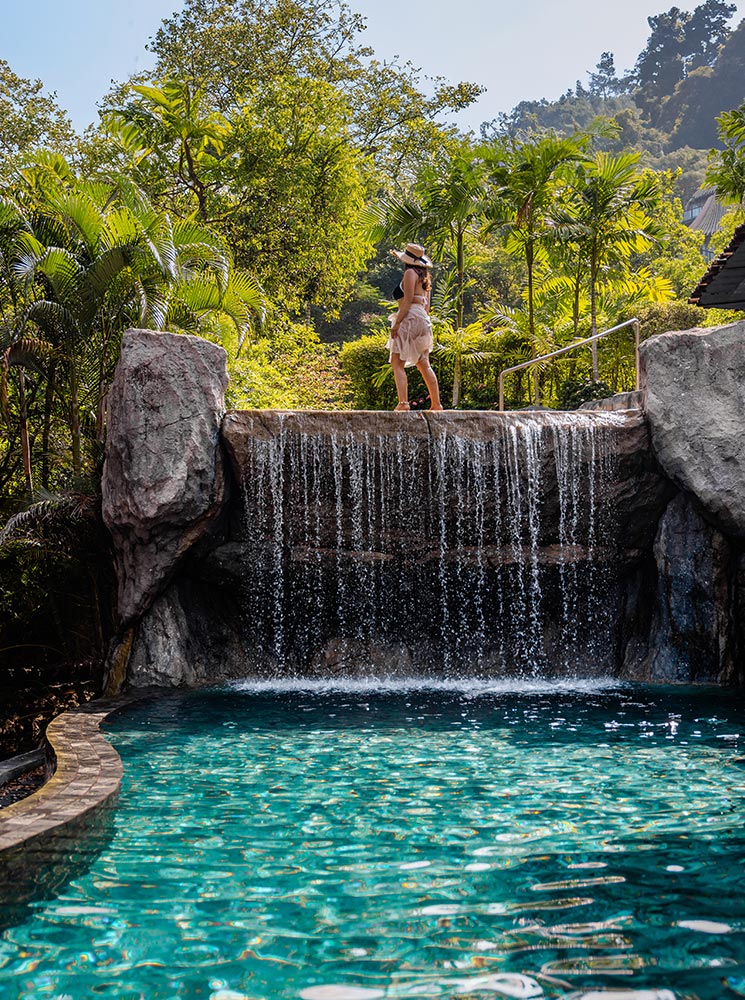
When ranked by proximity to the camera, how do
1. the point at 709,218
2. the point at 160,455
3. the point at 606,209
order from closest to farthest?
the point at 160,455 < the point at 606,209 < the point at 709,218

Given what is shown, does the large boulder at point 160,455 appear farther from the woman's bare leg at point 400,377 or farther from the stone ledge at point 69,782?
the stone ledge at point 69,782

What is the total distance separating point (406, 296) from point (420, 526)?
249 centimetres

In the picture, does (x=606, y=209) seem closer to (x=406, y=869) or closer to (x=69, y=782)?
(x=69, y=782)

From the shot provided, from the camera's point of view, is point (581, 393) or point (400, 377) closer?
point (400, 377)

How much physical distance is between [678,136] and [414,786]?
87569mm

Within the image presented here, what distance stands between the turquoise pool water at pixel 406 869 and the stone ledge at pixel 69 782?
0.15 meters

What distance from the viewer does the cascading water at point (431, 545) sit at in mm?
A: 10812

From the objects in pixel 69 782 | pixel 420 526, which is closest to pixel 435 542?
pixel 420 526

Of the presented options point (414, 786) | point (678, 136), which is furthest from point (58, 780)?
point (678, 136)

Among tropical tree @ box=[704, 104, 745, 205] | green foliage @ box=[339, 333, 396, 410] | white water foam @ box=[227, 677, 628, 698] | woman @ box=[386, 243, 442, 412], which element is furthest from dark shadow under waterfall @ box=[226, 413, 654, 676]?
green foliage @ box=[339, 333, 396, 410]

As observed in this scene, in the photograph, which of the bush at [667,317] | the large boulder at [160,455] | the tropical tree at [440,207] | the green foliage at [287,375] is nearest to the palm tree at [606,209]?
the tropical tree at [440,207]

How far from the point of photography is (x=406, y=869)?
4.57 m

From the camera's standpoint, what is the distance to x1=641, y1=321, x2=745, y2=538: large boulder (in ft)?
33.2

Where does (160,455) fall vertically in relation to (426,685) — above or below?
above
